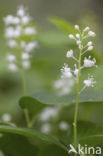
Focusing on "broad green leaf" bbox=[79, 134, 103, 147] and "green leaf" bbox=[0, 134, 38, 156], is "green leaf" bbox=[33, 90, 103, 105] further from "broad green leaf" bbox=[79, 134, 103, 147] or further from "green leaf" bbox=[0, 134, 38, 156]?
"green leaf" bbox=[0, 134, 38, 156]

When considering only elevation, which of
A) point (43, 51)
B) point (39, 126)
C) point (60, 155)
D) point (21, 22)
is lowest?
point (60, 155)

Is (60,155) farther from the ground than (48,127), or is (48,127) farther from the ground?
(48,127)

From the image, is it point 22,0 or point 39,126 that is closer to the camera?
point 39,126

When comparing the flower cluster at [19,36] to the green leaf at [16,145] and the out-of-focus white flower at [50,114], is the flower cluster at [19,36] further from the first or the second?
the green leaf at [16,145]

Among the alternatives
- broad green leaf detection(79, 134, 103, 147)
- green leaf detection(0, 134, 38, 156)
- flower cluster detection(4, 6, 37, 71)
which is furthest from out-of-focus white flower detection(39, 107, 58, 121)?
broad green leaf detection(79, 134, 103, 147)

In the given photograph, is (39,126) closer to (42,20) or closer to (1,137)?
(1,137)

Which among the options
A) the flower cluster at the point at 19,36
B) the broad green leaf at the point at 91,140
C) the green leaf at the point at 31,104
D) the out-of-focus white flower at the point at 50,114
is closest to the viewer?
the broad green leaf at the point at 91,140

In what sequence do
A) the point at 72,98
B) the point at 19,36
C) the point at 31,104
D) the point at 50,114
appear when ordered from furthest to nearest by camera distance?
the point at 50,114, the point at 19,36, the point at 31,104, the point at 72,98

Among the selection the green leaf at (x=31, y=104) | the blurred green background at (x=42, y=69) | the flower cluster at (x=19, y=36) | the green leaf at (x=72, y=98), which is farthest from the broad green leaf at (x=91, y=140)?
the flower cluster at (x=19, y=36)

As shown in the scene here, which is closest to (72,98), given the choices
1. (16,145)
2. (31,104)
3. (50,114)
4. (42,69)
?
(31,104)

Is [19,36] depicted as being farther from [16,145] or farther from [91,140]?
[91,140]

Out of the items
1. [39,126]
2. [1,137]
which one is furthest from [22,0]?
[1,137]
